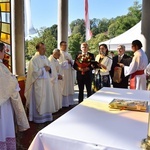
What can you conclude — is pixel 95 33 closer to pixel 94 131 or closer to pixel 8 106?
pixel 8 106

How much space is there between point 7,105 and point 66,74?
3074 mm

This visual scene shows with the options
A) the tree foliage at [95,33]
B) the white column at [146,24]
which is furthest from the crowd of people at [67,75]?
the tree foliage at [95,33]

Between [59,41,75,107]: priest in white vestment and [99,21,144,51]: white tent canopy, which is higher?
[99,21,144,51]: white tent canopy

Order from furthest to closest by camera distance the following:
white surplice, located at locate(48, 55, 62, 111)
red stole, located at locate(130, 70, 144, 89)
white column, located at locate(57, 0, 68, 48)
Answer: white column, located at locate(57, 0, 68, 48) → white surplice, located at locate(48, 55, 62, 111) → red stole, located at locate(130, 70, 144, 89)

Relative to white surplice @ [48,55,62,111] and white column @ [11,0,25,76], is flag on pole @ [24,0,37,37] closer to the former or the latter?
white column @ [11,0,25,76]

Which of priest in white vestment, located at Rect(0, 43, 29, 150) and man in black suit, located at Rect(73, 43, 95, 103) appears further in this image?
man in black suit, located at Rect(73, 43, 95, 103)

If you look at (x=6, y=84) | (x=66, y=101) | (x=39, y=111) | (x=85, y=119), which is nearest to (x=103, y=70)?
(x=66, y=101)

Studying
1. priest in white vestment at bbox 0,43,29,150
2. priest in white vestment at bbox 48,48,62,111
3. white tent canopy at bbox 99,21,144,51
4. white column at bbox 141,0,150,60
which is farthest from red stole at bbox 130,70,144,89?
white tent canopy at bbox 99,21,144,51

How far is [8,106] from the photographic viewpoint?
317 centimetres

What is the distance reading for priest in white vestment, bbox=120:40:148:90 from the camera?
4871 mm

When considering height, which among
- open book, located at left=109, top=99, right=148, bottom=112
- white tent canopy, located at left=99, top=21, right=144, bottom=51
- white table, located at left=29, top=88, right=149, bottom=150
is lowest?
white table, located at left=29, top=88, right=149, bottom=150

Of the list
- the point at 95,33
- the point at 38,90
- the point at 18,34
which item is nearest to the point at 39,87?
the point at 38,90

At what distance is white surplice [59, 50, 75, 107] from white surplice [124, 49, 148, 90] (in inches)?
60.9

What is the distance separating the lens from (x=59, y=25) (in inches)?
279
